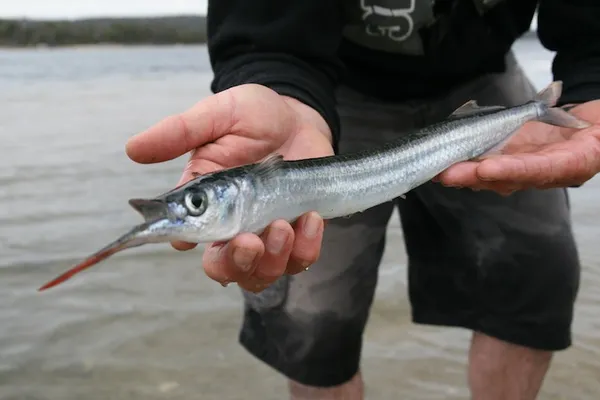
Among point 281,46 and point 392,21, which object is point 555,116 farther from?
point 281,46

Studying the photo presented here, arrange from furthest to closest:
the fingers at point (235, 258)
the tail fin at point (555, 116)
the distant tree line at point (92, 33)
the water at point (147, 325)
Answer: the distant tree line at point (92, 33) < the water at point (147, 325) < the tail fin at point (555, 116) < the fingers at point (235, 258)

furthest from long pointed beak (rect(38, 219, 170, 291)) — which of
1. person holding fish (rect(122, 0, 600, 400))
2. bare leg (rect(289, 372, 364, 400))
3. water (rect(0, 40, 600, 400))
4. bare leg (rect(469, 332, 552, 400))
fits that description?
water (rect(0, 40, 600, 400))

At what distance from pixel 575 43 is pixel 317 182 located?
1698 millimetres

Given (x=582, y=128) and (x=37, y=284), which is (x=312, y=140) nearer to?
(x=582, y=128)

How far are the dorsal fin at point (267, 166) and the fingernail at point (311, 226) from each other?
0.16 metres

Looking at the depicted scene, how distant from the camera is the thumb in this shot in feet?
5.58

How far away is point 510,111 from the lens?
2.34m

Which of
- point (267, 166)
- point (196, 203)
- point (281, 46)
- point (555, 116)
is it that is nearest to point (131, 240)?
point (196, 203)

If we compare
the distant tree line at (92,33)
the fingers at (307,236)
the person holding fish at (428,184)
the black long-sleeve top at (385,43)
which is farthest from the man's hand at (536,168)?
the distant tree line at (92,33)

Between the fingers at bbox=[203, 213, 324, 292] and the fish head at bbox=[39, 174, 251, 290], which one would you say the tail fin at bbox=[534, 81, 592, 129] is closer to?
the fingers at bbox=[203, 213, 324, 292]

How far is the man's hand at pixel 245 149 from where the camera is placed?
1.61m

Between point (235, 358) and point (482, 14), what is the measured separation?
2338 mm

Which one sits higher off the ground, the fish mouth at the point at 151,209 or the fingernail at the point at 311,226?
the fish mouth at the point at 151,209

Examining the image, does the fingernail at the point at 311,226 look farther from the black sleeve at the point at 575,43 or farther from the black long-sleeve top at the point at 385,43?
the black sleeve at the point at 575,43
